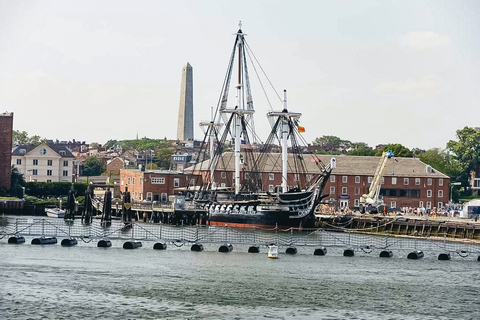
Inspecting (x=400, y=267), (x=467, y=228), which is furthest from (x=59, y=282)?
(x=467, y=228)

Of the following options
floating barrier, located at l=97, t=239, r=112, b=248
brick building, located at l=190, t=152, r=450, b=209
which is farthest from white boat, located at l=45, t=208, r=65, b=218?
floating barrier, located at l=97, t=239, r=112, b=248

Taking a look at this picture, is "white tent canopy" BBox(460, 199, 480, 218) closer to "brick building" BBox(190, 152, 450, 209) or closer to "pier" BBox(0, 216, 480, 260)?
"pier" BBox(0, 216, 480, 260)

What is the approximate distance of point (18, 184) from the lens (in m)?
127

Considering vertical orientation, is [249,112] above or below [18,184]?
above

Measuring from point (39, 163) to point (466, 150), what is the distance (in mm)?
72477

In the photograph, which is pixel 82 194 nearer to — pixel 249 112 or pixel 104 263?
pixel 249 112

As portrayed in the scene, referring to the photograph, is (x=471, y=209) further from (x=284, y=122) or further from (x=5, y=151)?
(x=5, y=151)

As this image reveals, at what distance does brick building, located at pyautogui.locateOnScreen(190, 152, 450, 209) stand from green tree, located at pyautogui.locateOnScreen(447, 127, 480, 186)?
37199mm

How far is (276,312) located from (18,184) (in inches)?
3528

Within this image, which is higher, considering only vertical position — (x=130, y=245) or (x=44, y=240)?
(x=44, y=240)

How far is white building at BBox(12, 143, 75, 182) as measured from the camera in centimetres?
14425

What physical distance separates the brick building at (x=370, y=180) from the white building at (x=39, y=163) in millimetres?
31199

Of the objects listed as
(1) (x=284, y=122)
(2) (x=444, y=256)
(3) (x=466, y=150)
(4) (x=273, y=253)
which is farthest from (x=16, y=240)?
(3) (x=466, y=150)

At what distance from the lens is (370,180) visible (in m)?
123
